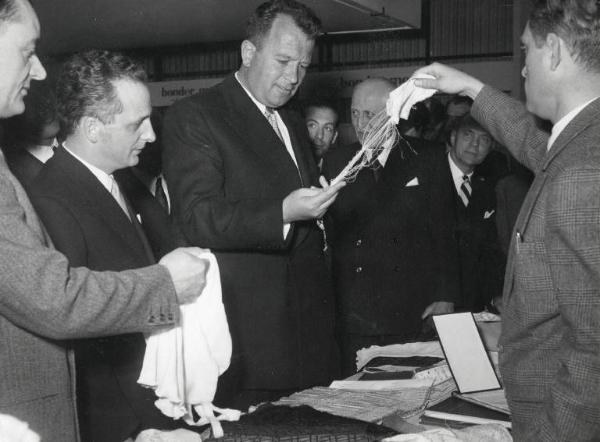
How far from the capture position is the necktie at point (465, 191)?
486 cm

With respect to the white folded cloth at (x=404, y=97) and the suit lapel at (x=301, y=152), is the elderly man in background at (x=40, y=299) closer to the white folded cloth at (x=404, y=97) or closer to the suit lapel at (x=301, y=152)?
the white folded cloth at (x=404, y=97)

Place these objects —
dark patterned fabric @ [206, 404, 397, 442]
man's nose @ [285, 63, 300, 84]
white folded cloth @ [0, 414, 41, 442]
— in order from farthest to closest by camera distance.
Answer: man's nose @ [285, 63, 300, 84] < dark patterned fabric @ [206, 404, 397, 442] < white folded cloth @ [0, 414, 41, 442]

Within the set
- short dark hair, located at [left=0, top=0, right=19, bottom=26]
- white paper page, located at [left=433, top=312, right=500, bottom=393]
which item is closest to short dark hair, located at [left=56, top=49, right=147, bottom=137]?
short dark hair, located at [left=0, top=0, right=19, bottom=26]

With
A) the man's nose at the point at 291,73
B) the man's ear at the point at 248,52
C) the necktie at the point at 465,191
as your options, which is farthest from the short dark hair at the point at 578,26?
the necktie at the point at 465,191

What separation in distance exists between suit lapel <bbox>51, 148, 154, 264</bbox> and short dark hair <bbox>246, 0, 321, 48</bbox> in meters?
0.93

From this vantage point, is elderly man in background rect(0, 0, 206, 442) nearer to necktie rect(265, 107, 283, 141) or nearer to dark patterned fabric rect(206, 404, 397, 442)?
dark patterned fabric rect(206, 404, 397, 442)

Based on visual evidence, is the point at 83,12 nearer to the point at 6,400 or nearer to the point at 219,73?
the point at 219,73

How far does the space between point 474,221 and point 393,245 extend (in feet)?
3.67

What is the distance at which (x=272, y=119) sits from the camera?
9.50ft

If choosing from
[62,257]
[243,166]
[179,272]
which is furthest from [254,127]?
[62,257]

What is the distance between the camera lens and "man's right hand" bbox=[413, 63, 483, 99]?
2445 millimetres

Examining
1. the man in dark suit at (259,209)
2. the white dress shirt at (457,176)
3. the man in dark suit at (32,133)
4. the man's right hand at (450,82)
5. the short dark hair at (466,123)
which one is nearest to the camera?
the man's right hand at (450,82)

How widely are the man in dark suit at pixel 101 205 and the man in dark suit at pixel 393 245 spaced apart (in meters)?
1.66

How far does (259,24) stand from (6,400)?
5.80 feet
